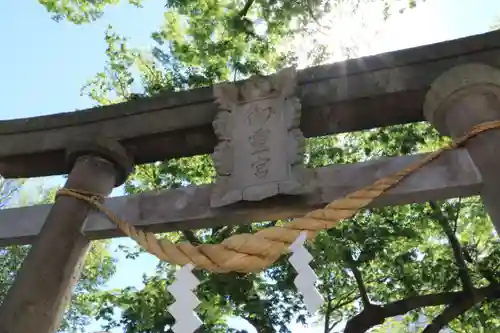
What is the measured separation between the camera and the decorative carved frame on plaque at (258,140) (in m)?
3.14

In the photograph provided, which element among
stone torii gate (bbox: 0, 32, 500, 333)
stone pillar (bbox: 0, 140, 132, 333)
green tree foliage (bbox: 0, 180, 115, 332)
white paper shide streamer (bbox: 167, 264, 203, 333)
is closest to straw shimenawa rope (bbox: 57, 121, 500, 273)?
white paper shide streamer (bbox: 167, 264, 203, 333)

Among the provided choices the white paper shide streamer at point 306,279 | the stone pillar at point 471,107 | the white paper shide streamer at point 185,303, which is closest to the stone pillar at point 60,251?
the white paper shide streamer at point 185,303

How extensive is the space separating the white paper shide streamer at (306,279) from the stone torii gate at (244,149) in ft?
2.79

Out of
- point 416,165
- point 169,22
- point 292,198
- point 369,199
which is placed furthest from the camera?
point 169,22

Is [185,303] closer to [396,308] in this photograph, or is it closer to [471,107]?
[471,107]

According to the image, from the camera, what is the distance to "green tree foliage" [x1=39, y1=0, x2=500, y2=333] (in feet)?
24.8

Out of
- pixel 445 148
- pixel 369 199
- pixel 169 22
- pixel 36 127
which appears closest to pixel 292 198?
pixel 369 199

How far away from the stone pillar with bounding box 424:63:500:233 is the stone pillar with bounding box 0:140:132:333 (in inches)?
85.5

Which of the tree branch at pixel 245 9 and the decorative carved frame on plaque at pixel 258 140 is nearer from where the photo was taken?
the decorative carved frame on plaque at pixel 258 140

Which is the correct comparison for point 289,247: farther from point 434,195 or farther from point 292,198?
point 434,195

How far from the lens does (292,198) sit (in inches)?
122

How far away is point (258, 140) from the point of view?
3473 millimetres

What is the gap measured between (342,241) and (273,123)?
4530mm

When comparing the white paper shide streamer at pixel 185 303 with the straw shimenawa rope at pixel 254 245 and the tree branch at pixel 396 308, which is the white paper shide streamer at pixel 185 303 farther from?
the tree branch at pixel 396 308
